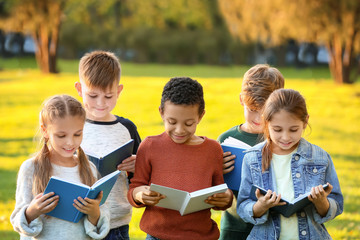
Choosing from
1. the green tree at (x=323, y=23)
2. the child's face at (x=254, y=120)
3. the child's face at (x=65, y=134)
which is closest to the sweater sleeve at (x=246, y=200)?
the child's face at (x=254, y=120)

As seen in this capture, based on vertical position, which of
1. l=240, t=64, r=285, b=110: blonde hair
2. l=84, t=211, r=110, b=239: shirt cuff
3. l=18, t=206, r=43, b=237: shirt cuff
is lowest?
l=84, t=211, r=110, b=239: shirt cuff

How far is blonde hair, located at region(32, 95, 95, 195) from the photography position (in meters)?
2.89

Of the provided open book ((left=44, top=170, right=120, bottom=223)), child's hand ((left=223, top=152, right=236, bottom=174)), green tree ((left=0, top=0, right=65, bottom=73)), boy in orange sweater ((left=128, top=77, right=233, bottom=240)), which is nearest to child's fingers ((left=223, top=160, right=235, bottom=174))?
child's hand ((left=223, top=152, right=236, bottom=174))

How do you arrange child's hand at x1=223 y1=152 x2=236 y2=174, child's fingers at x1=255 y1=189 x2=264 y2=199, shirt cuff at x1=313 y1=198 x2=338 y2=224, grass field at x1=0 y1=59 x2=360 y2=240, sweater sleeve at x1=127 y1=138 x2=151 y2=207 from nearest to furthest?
child's fingers at x1=255 y1=189 x2=264 y2=199 < shirt cuff at x1=313 y1=198 x2=338 y2=224 < sweater sleeve at x1=127 y1=138 x2=151 y2=207 < child's hand at x1=223 y1=152 x2=236 y2=174 < grass field at x1=0 y1=59 x2=360 y2=240

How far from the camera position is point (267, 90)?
3.54 metres

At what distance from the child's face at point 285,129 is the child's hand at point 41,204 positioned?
1.26m

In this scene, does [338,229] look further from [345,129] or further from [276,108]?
[345,129]

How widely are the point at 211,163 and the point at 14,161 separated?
20.5 ft

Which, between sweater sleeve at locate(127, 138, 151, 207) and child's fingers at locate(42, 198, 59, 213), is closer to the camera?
child's fingers at locate(42, 198, 59, 213)

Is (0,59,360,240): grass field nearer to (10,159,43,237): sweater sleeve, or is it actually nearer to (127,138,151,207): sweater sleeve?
(127,138,151,207): sweater sleeve

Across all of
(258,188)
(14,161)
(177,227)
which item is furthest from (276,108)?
(14,161)

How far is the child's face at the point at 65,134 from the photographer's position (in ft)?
9.61

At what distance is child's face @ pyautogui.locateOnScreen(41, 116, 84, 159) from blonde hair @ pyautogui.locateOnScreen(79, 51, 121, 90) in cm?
61

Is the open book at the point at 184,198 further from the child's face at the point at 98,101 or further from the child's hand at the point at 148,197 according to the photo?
the child's face at the point at 98,101
